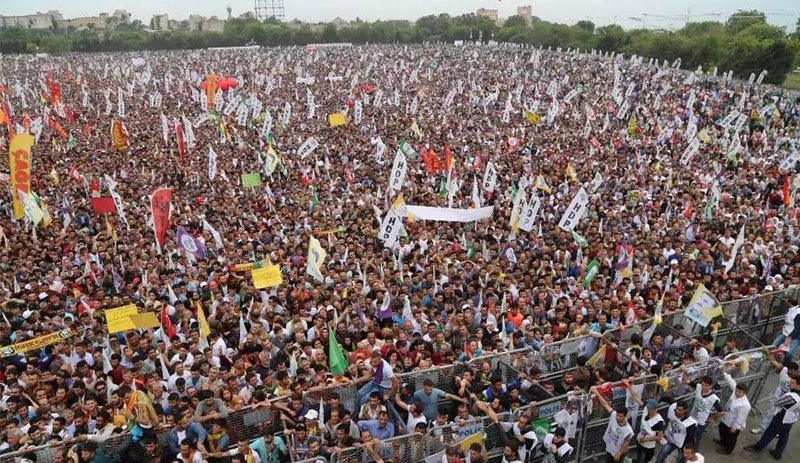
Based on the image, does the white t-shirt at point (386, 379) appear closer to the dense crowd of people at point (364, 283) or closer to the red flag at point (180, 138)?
the dense crowd of people at point (364, 283)

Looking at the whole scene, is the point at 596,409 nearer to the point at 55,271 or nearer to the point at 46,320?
the point at 46,320

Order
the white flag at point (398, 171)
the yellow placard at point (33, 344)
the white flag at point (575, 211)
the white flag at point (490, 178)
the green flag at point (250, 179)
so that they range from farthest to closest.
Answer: the green flag at point (250, 179), the white flag at point (490, 178), the white flag at point (398, 171), the white flag at point (575, 211), the yellow placard at point (33, 344)

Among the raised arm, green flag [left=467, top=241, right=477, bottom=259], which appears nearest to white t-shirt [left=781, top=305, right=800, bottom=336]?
the raised arm

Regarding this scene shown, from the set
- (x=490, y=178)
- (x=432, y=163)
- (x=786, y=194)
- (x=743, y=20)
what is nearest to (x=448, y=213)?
(x=490, y=178)

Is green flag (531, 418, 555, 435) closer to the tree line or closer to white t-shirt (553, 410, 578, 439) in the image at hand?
white t-shirt (553, 410, 578, 439)

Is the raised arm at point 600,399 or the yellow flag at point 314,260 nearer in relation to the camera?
the raised arm at point 600,399

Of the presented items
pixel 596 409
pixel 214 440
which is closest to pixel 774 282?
pixel 596 409

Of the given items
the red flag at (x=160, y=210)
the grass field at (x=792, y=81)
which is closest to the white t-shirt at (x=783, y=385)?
the red flag at (x=160, y=210)
